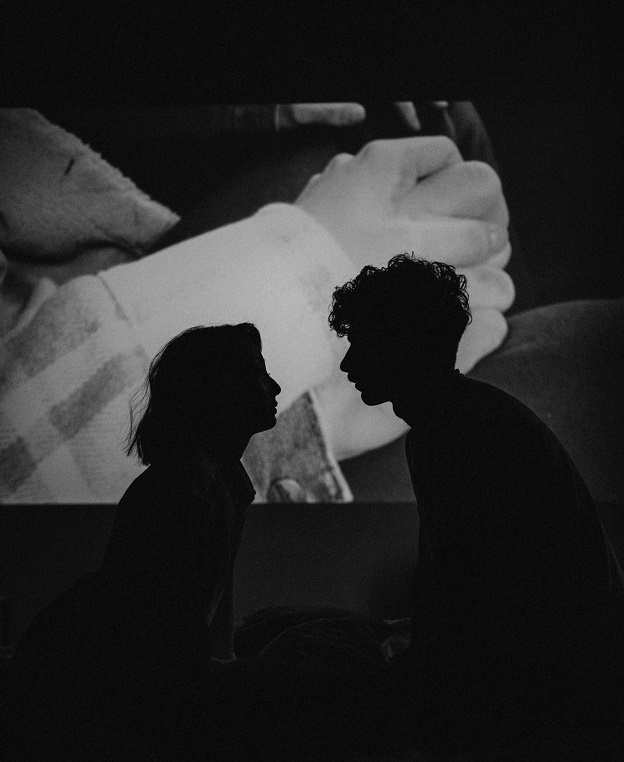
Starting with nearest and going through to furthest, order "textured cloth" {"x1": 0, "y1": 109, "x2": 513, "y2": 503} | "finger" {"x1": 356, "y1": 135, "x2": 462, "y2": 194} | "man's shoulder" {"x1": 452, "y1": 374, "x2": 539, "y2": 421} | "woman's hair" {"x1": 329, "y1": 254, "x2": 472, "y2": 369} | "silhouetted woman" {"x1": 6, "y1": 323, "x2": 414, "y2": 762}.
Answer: "silhouetted woman" {"x1": 6, "y1": 323, "x2": 414, "y2": 762} < "man's shoulder" {"x1": 452, "y1": 374, "x2": 539, "y2": 421} < "woman's hair" {"x1": 329, "y1": 254, "x2": 472, "y2": 369} < "textured cloth" {"x1": 0, "y1": 109, "x2": 513, "y2": 503} < "finger" {"x1": 356, "y1": 135, "x2": 462, "y2": 194}

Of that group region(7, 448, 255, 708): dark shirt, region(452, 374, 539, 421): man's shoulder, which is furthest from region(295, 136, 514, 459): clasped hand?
region(7, 448, 255, 708): dark shirt

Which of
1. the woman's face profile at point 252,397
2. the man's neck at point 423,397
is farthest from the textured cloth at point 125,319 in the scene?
the man's neck at point 423,397

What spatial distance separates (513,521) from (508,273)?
78.8 inches

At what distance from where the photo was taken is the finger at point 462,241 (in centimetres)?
295

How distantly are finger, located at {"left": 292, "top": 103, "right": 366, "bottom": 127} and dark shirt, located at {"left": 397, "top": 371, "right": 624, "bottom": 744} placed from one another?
2080 mm

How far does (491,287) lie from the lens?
2941 millimetres

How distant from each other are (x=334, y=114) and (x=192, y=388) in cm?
198

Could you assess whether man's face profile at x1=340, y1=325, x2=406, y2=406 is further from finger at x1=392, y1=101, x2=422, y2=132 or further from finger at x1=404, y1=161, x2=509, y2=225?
finger at x1=392, y1=101, x2=422, y2=132

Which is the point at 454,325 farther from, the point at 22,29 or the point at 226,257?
the point at 22,29

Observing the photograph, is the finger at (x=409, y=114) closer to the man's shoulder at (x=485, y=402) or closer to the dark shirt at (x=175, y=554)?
the man's shoulder at (x=485, y=402)

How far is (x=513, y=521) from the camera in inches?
43.7

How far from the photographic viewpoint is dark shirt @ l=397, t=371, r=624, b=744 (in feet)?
3.46

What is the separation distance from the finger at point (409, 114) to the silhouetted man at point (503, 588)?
1980 mm

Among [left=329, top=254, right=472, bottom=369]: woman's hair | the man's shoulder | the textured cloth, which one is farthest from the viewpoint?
the textured cloth
